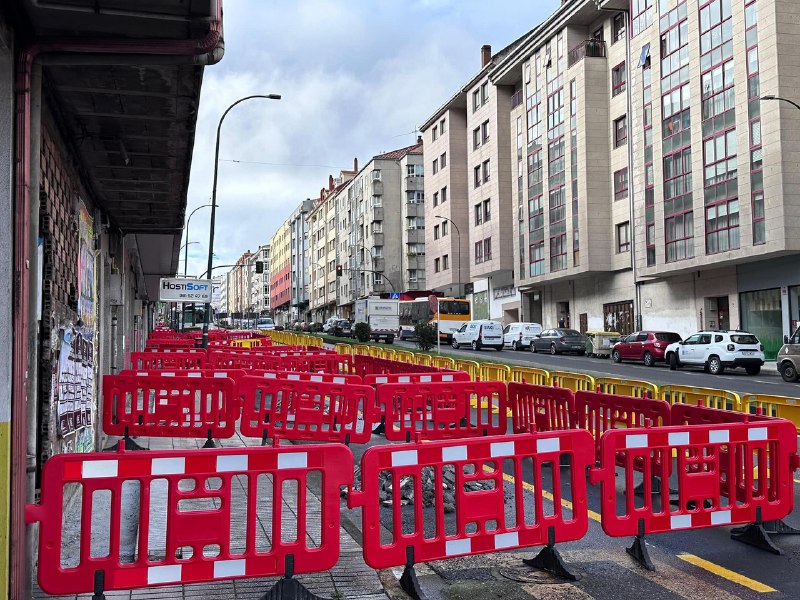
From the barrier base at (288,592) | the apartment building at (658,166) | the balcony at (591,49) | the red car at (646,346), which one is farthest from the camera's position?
the balcony at (591,49)

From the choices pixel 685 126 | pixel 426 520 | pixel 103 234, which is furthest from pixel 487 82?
pixel 426 520

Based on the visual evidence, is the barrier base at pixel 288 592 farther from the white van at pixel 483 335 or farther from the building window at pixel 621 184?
the building window at pixel 621 184

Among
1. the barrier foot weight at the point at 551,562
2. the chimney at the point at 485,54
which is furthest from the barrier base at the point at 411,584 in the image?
the chimney at the point at 485,54

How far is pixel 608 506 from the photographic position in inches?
209

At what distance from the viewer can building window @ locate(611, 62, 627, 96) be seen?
42.5 m

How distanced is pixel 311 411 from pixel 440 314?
43.0 m

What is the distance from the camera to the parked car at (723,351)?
86.6 ft

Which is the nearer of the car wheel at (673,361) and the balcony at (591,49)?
the car wheel at (673,361)

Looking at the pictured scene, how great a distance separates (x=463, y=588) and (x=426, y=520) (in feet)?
5.07

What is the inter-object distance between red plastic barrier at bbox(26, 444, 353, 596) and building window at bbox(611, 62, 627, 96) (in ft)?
137

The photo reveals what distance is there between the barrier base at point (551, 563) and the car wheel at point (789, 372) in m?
19.6

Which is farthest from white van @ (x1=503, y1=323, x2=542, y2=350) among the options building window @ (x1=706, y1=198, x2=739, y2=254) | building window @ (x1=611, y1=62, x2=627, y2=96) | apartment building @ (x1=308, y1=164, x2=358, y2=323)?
apartment building @ (x1=308, y1=164, x2=358, y2=323)

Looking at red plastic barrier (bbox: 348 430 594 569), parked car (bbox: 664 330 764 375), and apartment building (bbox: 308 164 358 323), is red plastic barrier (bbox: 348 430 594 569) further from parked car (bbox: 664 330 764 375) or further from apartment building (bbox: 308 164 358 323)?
apartment building (bbox: 308 164 358 323)

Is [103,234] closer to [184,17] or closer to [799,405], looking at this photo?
[184,17]
